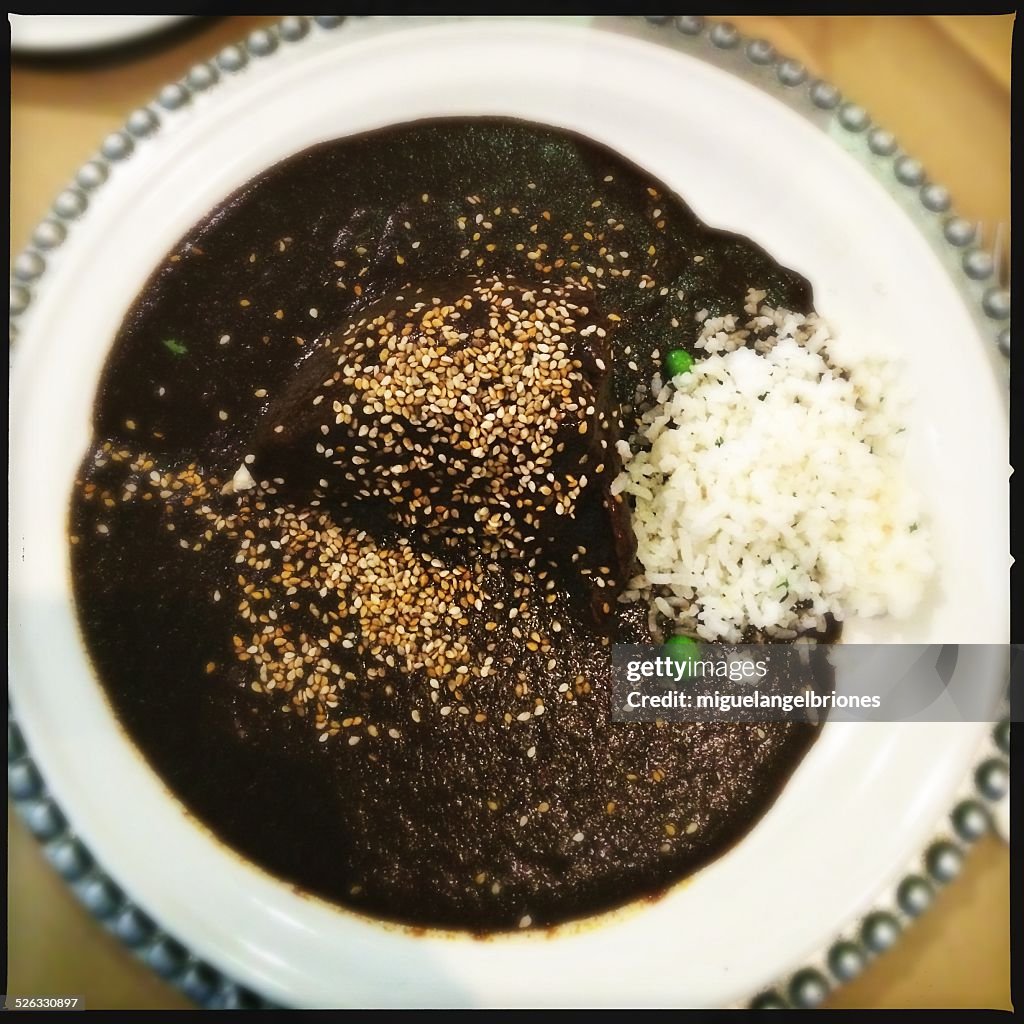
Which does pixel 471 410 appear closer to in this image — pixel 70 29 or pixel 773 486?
pixel 773 486

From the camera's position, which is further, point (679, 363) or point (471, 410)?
point (679, 363)

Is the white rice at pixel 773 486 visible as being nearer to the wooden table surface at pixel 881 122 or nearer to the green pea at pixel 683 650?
the green pea at pixel 683 650

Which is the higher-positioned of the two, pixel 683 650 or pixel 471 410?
pixel 471 410

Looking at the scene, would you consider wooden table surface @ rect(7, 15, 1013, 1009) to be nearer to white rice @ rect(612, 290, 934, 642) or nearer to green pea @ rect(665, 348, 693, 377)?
white rice @ rect(612, 290, 934, 642)

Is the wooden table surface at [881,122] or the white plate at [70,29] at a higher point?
the white plate at [70,29]

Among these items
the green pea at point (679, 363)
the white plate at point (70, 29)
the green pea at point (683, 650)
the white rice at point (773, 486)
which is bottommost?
the green pea at point (683, 650)

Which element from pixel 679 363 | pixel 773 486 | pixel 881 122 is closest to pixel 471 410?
pixel 679 363

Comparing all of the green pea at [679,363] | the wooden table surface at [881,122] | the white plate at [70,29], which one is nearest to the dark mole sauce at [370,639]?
the green pea at [679,363]
